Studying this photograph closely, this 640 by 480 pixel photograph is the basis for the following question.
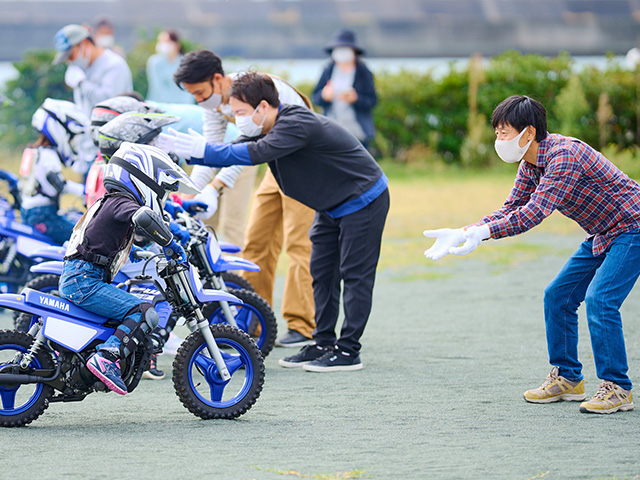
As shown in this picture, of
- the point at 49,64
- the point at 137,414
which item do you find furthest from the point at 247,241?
the point at 49,64

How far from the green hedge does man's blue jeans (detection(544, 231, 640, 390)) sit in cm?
1541

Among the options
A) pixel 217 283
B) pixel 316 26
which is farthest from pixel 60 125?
pixel 316 26

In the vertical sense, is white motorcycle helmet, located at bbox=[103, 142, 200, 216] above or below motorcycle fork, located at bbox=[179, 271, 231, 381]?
above

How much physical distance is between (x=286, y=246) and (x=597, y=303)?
2688 mm

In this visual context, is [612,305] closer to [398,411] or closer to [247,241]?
[398,411]

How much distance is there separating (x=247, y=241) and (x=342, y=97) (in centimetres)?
598

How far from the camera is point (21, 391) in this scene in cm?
516

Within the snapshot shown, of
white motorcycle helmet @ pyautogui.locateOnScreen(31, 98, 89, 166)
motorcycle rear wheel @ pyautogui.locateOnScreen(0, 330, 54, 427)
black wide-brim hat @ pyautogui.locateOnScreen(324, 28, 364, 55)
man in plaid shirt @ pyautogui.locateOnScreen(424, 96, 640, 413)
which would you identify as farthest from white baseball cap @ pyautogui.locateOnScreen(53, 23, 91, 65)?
Result: man in plaid shirt @ pyautogui.locateOnScreen(424, 96, 640, 413)

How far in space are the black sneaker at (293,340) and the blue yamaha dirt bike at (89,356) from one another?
1.96 metres

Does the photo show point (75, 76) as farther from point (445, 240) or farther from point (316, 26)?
point (316, 26)

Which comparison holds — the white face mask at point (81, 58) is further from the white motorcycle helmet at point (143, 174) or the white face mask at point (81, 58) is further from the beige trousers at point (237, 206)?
the white motorcycle helmet at point (143, 174)

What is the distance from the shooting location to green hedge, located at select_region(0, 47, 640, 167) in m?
20.8

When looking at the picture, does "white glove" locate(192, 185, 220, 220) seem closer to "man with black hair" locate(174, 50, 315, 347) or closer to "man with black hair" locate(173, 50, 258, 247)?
"man with black hair" locate(173, 50, 258, 247)

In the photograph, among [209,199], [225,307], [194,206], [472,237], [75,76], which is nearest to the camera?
[472,237]
